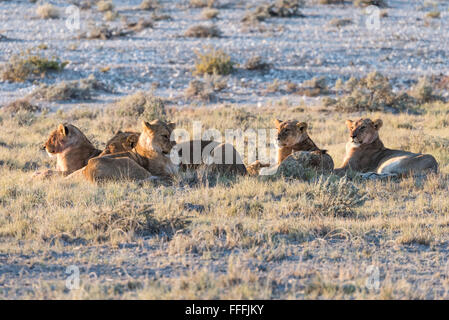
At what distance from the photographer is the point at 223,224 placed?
23.4 ft

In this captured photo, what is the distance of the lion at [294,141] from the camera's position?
10.7m

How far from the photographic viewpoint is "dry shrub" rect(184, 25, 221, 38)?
95.0ft

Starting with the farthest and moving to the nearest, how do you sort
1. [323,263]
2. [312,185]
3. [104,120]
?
[104,120] → [312,185] → [323,263]

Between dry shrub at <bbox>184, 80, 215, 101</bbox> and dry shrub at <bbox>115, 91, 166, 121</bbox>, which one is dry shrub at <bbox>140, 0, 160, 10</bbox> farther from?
dry shrub at <bbox>115, 91, 166, 121</bbox>

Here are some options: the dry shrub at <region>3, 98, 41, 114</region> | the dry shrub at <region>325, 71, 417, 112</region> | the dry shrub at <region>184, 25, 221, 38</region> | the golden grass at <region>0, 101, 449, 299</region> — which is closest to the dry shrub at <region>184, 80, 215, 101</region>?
the dry shrub at <region>325, 71, 417, 112</region>

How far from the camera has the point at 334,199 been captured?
8297 mm

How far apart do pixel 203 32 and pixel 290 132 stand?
19.0m

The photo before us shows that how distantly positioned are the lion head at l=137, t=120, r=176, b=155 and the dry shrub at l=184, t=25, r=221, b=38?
2000cm

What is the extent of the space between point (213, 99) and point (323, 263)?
14.7m

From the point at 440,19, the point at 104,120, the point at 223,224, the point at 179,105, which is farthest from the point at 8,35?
the point at 223,224

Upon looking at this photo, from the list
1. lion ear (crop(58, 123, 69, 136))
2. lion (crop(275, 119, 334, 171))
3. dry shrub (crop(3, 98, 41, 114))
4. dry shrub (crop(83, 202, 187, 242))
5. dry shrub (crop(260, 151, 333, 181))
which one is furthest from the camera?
dry shrub (crop(3, 98, 41, 114))

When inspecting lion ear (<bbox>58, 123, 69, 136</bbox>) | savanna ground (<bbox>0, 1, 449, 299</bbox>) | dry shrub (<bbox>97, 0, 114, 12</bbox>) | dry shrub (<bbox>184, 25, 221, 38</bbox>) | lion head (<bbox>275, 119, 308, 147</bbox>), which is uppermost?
dry shrub (<bbox>97, 0, 114, 12</bbox>)

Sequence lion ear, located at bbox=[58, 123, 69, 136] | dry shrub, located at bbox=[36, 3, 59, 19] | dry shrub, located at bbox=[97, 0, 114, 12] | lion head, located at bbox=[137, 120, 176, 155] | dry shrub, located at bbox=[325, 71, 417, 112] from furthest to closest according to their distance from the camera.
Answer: dry shrub, located at bbox=[97, 0, 114, 12]
dry shrub, located at bbox=[36, 3, 59, 19]
dry shrub, located at bbox=[325, 71, 417, 112]
lion ear, located at bbox=[58, 123, 69, 136]
lion head, located at bbox=[137, 120, 176, 155]
